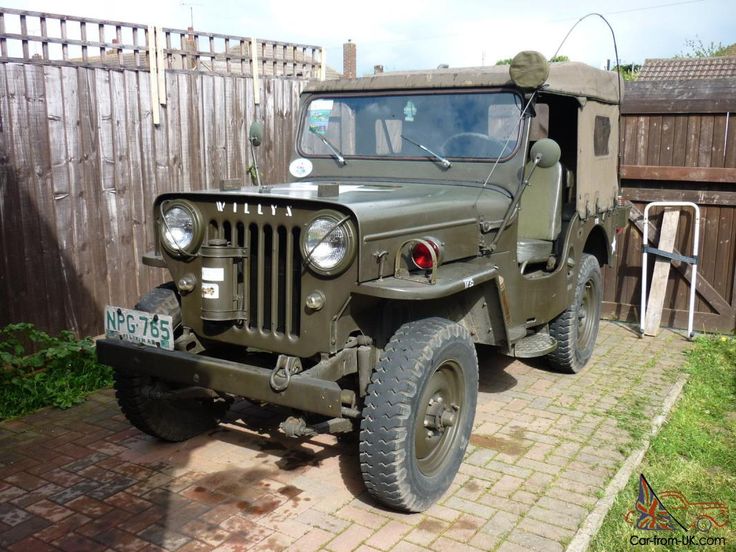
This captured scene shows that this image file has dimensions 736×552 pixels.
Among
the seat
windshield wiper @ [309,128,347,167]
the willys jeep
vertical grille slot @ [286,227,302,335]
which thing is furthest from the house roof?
vertical grille slot @ [286,227,302,335]

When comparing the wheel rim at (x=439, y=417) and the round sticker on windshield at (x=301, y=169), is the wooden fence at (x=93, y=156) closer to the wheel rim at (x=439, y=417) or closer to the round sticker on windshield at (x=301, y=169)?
the round sticker on windshield at (x=301, y=169)

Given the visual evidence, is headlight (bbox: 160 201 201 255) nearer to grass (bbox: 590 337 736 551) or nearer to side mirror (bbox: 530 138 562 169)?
side mirror (bbox: 530 138 562 169)

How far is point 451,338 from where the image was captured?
364 centimetres

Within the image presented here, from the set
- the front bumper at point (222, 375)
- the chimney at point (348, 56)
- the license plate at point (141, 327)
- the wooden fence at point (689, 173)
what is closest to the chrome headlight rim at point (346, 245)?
the front bumper at point (222, 375)

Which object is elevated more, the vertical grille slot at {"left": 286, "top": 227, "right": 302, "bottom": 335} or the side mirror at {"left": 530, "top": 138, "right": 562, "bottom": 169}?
the side mirror at {"left": 530, "top": 138, "right": 562, "bottom": 169}

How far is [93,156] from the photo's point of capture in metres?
6.06

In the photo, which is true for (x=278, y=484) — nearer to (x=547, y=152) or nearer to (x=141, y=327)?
(x=141, y=327)

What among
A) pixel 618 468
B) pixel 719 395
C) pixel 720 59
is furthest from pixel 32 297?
pixel 720 59

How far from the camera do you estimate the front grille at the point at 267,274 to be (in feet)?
11.5

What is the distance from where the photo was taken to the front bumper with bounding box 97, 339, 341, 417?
10.7ft

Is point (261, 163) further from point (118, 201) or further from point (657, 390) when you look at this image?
point (657, 390)

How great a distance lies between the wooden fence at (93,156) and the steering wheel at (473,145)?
3084 mm

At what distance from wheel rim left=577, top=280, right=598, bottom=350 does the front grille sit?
3184 millimetres

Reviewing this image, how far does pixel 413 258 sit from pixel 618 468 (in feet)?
5.76
